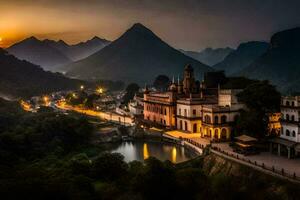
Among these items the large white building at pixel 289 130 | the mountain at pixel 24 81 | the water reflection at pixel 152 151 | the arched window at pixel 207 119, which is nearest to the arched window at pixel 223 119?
the arched window at pixel 207 119

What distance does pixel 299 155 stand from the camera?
31.5 metres

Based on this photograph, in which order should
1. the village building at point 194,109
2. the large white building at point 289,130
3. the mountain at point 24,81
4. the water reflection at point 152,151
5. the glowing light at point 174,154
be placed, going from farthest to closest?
the mountain at point 24,81, the village building at point 194,109, the water reflection at point 152,151, the glowing light at point 174,154, the large white building at point 289,130

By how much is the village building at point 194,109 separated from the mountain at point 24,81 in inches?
2256

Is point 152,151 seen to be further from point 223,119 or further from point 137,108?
point 137,108

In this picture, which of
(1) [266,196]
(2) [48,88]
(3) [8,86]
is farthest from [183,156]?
(2) [48,88]

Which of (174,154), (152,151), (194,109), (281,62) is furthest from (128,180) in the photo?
(281,62)

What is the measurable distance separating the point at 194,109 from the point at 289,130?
17.3 m

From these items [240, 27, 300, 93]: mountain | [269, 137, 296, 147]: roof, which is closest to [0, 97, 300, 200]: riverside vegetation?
[269, 137, 296, 147]: roof

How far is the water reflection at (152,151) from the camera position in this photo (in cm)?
4228

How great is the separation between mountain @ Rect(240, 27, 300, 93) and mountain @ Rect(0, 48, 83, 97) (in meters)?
70.9

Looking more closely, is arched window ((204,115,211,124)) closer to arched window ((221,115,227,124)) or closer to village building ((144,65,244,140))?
village building ((144,65,244,140))

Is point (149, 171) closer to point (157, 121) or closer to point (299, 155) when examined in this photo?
point (299, 155)

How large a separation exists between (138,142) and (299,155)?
25.0m

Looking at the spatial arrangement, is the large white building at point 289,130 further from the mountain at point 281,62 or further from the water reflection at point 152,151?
the mountain at point 281,62
